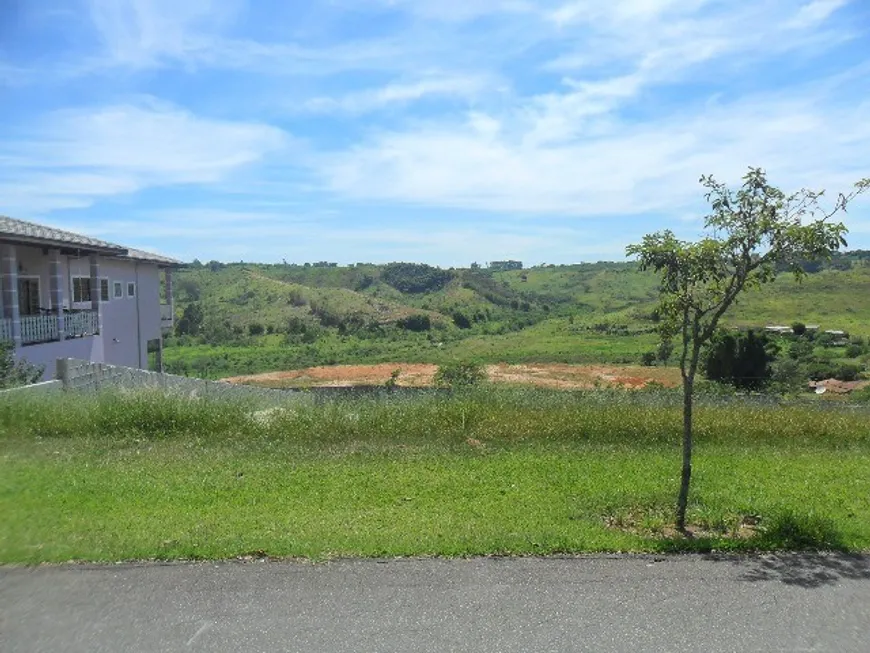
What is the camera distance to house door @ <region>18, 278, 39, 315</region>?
21.6m

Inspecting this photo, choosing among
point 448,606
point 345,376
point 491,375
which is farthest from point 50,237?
point 491,375

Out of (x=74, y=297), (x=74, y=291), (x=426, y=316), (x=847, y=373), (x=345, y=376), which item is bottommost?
(x=345, y=376)

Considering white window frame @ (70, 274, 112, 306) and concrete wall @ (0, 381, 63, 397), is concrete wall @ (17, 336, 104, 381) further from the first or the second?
concrete wall @ (0, 381, 63, 397)

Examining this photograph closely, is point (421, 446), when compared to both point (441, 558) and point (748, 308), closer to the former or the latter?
point (441, 558)

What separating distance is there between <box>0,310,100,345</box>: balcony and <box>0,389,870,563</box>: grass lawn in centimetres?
765

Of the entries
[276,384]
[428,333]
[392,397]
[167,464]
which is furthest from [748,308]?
[167,464]

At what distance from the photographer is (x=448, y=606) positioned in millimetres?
4961

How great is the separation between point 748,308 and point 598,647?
75.5 meters

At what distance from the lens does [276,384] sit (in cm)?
4822

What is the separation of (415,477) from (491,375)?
4231 centimetres

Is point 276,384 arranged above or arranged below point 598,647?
below

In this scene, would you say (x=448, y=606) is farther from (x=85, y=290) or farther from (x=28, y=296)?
(x=85, y=290)

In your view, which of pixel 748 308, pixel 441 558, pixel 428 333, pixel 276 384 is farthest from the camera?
pixel 428 333

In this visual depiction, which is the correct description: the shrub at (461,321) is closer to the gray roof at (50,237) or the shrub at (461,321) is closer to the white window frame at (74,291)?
the gray roof at (50,237)
